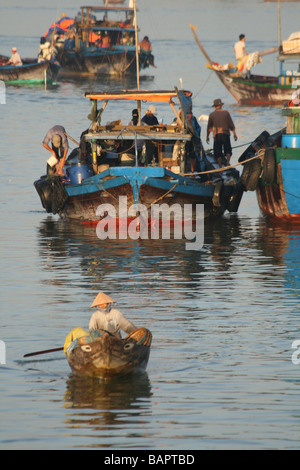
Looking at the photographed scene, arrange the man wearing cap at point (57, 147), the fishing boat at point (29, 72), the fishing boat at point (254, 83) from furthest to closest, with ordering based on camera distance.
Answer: the fishing boat at point (29, 72), the fishing boat at point (254, 83), the man wearing cap at point (57, 147)

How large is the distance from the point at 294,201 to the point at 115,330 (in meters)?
10.4

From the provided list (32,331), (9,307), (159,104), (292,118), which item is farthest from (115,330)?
(159,104)

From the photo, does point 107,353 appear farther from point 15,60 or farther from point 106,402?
point 15,60

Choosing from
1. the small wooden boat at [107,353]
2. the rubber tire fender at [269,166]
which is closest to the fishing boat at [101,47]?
the rubber tire fender at [269,166]

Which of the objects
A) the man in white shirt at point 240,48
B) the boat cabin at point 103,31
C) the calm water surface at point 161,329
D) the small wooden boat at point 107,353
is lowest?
the calm water surface at point 161,329

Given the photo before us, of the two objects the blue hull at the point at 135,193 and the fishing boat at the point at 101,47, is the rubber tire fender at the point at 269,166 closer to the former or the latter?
the blue hull at the point at 135,193

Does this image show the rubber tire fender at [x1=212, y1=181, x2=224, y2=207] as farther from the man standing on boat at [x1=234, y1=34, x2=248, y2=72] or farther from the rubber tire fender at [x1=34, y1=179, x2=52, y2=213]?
the man standing on boat at [x1=234, y1=34, x2=248, y2=72]

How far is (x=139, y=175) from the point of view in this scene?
2120cm

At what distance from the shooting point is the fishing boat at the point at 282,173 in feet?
72.2

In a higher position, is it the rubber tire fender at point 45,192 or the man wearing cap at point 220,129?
the man wearing cap at point 220,129

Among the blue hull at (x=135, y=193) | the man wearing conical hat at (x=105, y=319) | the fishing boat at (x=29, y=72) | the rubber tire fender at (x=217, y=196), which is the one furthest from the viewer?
the fishing boat at (x=29, y=72)

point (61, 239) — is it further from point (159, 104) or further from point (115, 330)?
point (159, 104)

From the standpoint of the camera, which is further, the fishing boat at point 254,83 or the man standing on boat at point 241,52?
the man standing on boat at point 241,52

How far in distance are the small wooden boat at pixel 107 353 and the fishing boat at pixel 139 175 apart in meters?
9.01
